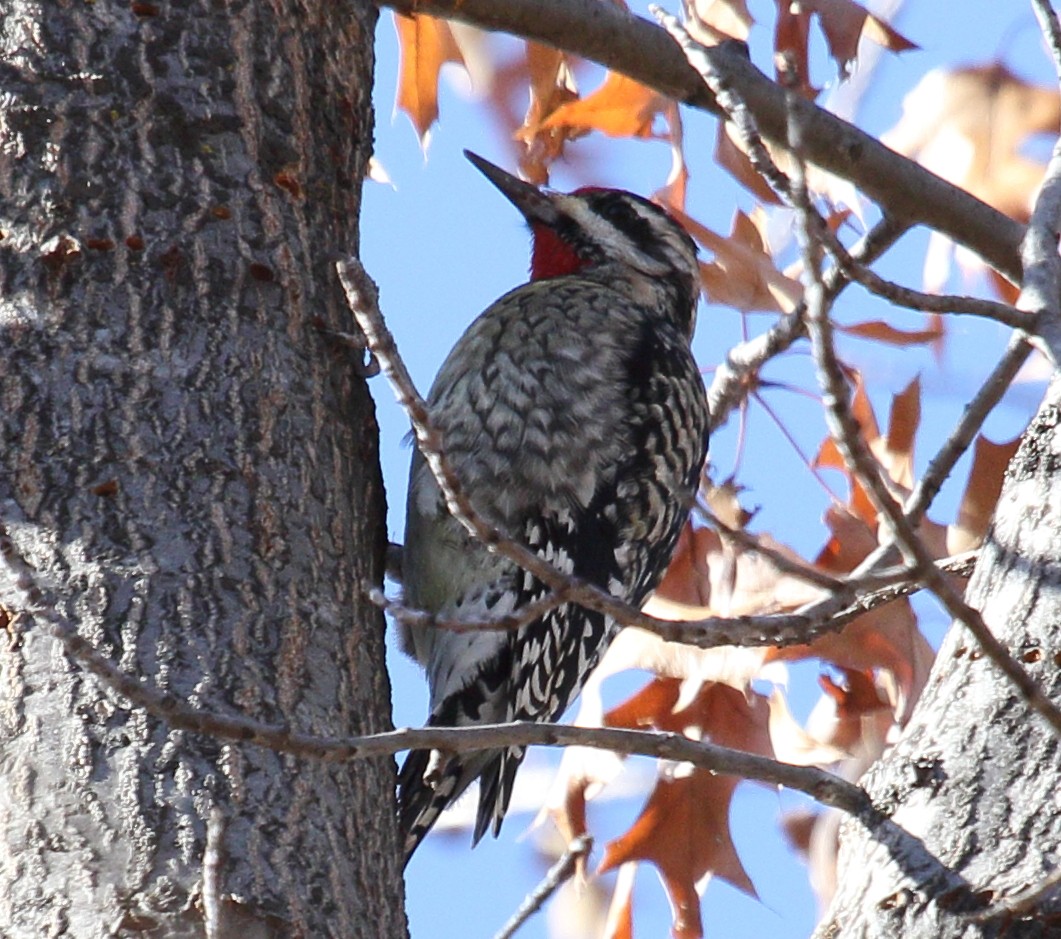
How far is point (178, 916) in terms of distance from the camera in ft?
6.80

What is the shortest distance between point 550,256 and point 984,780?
10.1 feet

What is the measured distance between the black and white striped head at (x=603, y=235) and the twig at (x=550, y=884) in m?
2.95

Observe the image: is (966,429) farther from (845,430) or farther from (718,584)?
(718,584)

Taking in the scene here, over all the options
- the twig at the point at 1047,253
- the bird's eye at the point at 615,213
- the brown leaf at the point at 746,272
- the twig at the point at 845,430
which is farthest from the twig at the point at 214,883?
the bird's eye at the point at 615,213

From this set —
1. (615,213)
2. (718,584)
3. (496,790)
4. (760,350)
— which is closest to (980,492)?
(760,350)

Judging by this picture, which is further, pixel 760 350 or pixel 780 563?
pixel 760 350

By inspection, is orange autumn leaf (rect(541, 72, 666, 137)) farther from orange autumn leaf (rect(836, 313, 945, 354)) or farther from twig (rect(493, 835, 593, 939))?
twig (rect(493, 835, 593, 939))

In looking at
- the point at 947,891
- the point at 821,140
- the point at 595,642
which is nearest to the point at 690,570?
the point at 595,642

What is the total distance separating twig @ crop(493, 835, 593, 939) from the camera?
7.08 ft

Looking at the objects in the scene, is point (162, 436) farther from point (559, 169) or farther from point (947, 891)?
point (559, 169)

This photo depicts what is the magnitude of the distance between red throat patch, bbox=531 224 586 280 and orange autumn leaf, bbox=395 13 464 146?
884 mm

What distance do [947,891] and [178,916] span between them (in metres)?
0.95

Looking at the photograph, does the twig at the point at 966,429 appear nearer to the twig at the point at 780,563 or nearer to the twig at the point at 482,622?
the twig at the point at 780,563

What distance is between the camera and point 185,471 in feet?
8.14
